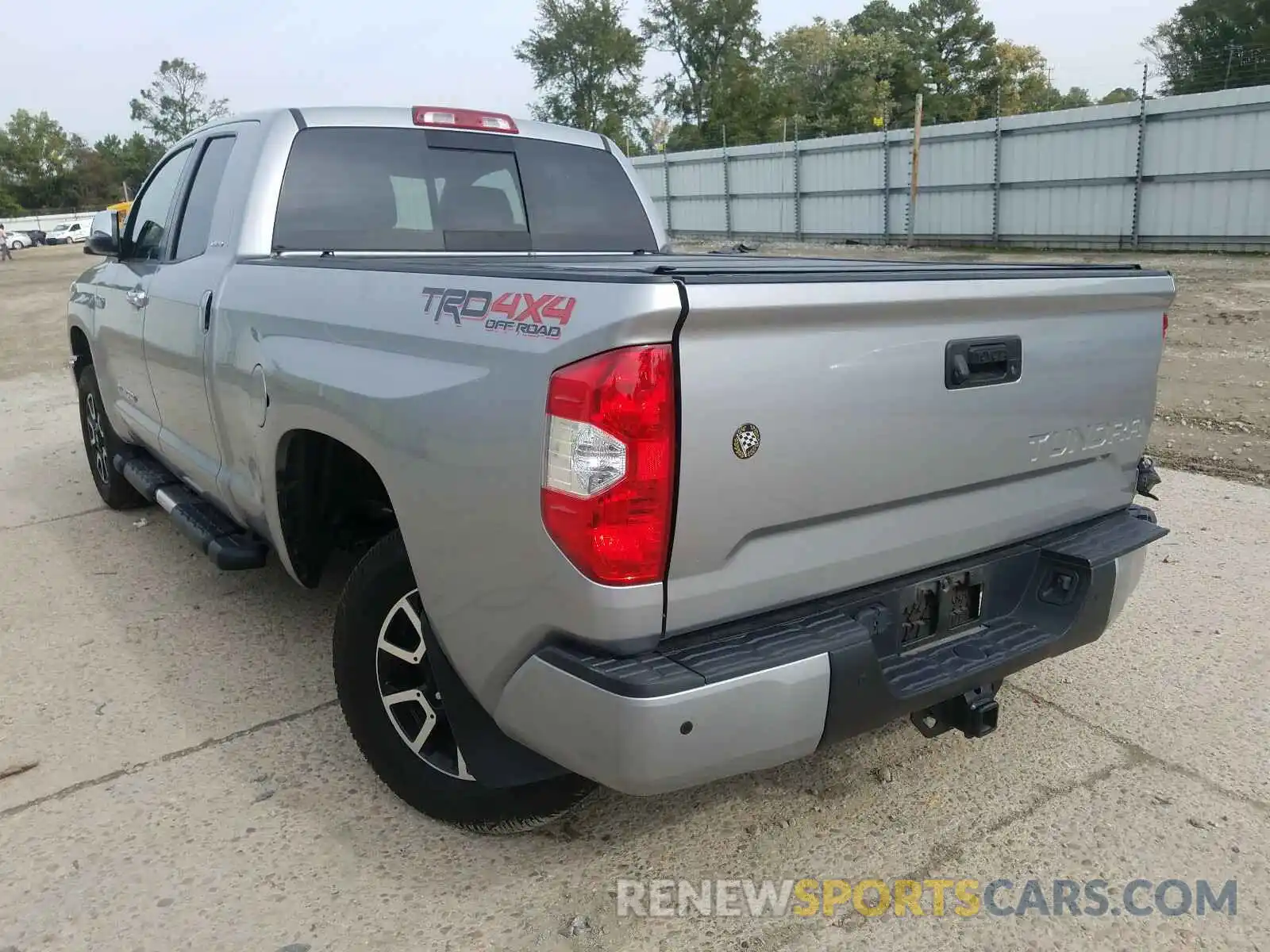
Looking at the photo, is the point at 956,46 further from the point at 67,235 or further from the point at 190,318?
the point at 190,318

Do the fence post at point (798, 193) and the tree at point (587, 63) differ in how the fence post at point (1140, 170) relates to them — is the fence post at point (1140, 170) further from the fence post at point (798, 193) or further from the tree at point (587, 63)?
the tree at point (587, 63)

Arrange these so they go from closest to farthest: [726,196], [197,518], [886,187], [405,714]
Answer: [405,714]
[197,518]
[886,187]
[726,196]

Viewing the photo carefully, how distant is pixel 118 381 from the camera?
191 inches

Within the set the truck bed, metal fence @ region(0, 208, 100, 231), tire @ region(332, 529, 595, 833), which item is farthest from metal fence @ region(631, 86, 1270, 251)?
metal fence @ region(0, 208, 100, 231)

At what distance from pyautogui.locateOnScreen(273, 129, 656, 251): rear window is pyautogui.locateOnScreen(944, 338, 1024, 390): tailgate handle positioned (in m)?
2.26

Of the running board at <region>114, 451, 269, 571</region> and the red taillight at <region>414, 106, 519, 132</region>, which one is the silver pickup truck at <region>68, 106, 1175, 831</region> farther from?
the red taillight at <region>414, 106, 519, 132</region>

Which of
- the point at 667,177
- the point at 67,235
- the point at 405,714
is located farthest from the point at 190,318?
the point at 67,235

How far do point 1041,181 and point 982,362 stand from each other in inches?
757

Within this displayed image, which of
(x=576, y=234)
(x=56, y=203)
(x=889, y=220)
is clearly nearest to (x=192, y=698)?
(x=576, y=234)

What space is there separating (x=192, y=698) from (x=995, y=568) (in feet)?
8.67

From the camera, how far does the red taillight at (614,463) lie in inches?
75.1

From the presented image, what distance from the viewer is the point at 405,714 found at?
2668mm

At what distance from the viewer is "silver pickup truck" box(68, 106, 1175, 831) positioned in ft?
6.44
